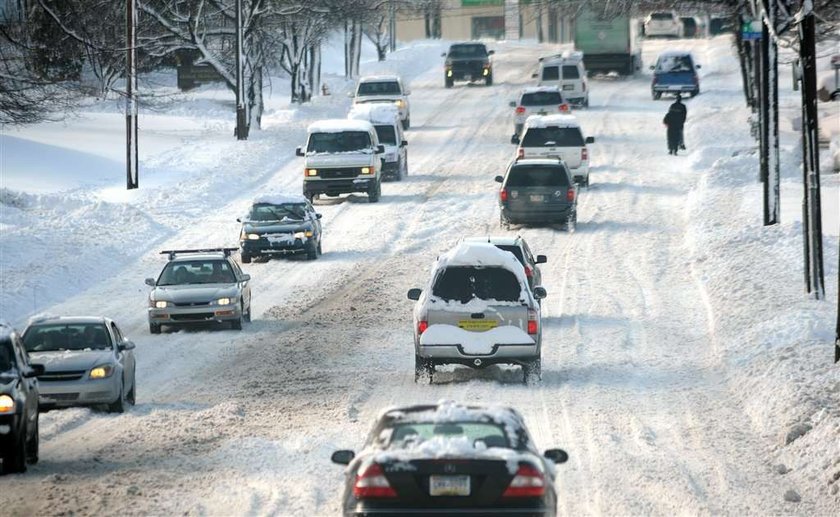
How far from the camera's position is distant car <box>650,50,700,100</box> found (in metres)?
66.9

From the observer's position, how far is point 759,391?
1956cm

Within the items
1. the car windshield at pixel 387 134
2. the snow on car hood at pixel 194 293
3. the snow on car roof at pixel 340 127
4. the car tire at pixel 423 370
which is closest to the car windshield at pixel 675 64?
the car windshield at pixel 387 134

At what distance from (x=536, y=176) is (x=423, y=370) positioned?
16.1 meters

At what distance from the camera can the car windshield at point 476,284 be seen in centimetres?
2044

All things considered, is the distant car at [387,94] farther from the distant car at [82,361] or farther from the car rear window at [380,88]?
the distant car at [82,361]

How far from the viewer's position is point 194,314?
26562 millimetres

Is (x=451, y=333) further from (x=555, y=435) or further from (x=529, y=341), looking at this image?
(x=555, y=435)

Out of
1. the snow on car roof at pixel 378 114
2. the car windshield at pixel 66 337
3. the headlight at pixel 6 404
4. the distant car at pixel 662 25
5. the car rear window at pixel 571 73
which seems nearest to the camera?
the headlight at pixel 6 404

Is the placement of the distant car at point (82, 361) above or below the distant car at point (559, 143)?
below

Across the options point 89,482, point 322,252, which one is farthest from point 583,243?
point 89,482

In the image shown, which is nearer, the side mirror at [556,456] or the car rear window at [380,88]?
the side mirror at [556,456]

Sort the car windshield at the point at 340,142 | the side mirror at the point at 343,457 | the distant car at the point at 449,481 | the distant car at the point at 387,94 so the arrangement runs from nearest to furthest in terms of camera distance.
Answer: the distant car at the point at 449,481, the side mirror at the point at 343,457, the car windshield at the point at 340,142, the distant car at the point at 387,94

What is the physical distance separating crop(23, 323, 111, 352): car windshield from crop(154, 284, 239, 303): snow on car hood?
6.27 metres

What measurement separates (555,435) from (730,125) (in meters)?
40.9
